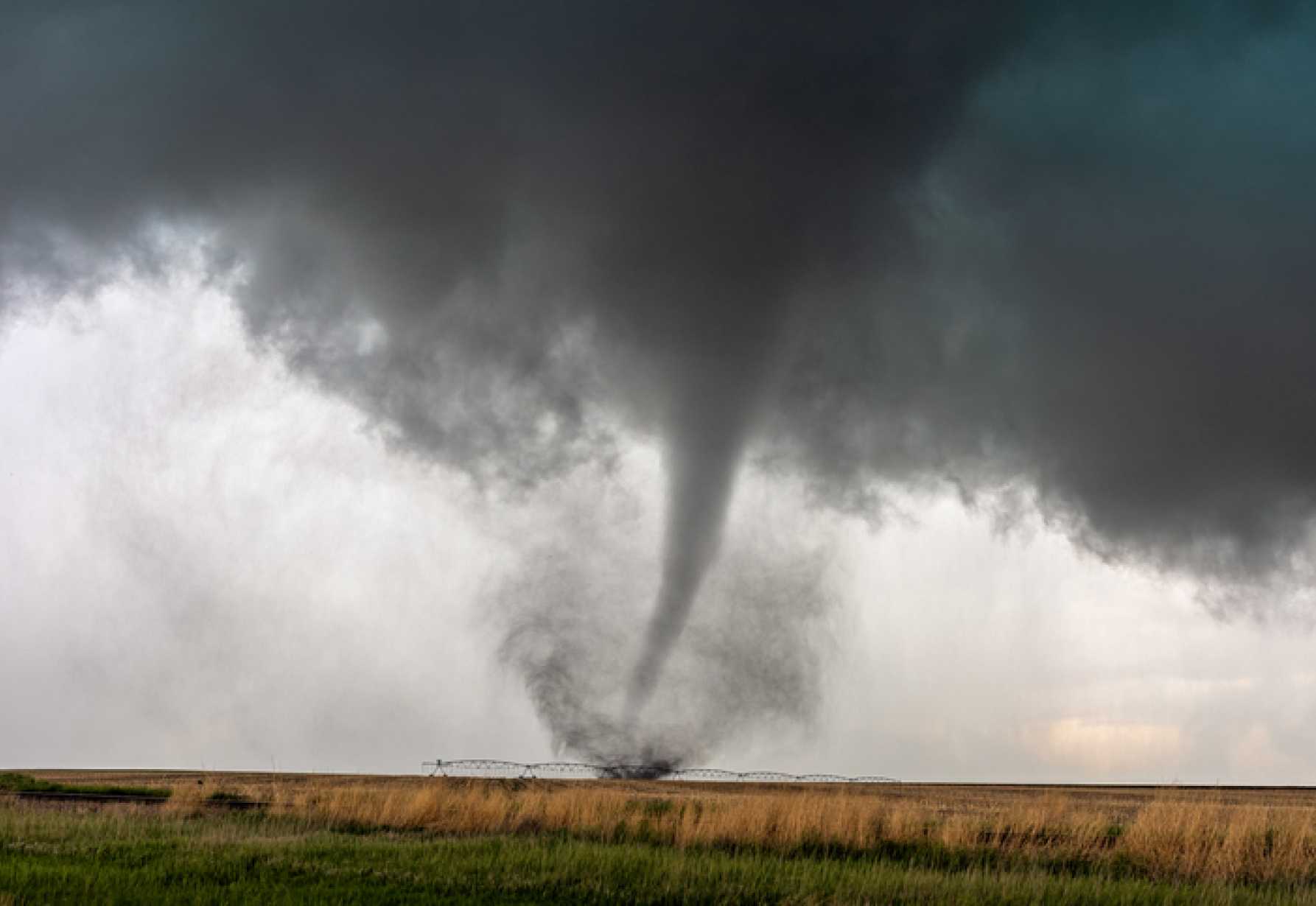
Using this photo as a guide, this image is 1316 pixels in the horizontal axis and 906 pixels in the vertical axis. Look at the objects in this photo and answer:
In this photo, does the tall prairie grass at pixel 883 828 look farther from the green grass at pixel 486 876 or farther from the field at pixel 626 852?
the green grass at pixel 486 876

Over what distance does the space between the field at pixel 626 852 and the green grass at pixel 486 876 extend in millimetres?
62

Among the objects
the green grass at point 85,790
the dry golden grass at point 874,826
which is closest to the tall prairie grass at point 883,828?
the dry golden grass at point 874,826

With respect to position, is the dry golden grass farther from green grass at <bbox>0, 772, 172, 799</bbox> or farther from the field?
green grass at <bbox>0, 772, 172, 799</bbox>

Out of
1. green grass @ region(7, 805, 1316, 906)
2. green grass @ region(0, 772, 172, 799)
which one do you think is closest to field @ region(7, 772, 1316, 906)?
green grass @ region(7, 805, 1316, 906)

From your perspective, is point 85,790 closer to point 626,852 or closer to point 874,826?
point 626,852

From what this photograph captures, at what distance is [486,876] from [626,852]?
4.18m

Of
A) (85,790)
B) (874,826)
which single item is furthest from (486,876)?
(85,790)

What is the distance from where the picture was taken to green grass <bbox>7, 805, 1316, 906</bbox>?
14883 millimetres

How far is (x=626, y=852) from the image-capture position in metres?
20.2

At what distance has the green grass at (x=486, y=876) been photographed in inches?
586

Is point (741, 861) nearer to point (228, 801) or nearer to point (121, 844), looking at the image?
point (121, 844)

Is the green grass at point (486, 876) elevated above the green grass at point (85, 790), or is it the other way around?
the green grass at point (85, 790)

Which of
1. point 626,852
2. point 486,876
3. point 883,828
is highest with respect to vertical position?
point 883,828

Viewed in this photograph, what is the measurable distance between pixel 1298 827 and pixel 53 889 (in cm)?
2403
